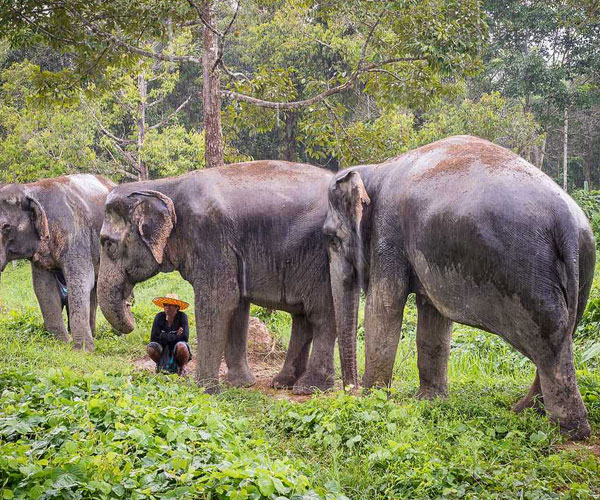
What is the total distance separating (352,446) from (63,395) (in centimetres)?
178

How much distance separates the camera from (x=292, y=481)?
11.6 ft

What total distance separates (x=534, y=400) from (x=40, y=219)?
20.1 ft

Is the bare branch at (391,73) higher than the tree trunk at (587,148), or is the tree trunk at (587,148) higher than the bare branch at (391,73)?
the bare branch at (391,73)

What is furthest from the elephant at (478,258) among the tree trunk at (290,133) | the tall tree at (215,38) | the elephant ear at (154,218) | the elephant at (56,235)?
the tree trunk at (290,133)

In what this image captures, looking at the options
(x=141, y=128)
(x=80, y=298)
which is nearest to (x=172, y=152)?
(x=141, y=128)

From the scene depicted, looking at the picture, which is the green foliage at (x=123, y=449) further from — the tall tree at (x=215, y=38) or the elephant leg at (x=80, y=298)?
the tall tree at (x=215, y=38)

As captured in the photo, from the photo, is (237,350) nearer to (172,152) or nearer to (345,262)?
(345,262)

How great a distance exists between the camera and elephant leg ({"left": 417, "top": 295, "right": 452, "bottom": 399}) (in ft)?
18.7

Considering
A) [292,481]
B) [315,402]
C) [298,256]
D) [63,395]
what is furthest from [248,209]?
[292,481]

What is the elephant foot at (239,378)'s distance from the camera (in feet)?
23.1

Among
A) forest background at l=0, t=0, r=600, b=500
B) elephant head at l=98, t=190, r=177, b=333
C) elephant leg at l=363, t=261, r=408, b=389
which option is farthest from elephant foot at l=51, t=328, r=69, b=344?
elephant leg at l=363, t=261, r=408, b=389

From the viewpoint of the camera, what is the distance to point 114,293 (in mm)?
6906

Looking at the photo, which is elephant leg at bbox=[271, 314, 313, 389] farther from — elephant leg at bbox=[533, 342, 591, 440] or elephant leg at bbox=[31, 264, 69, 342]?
elephant leg at bbox=[31, 264, 69, 342]

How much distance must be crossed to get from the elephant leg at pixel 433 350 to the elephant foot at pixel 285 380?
1607 mm
